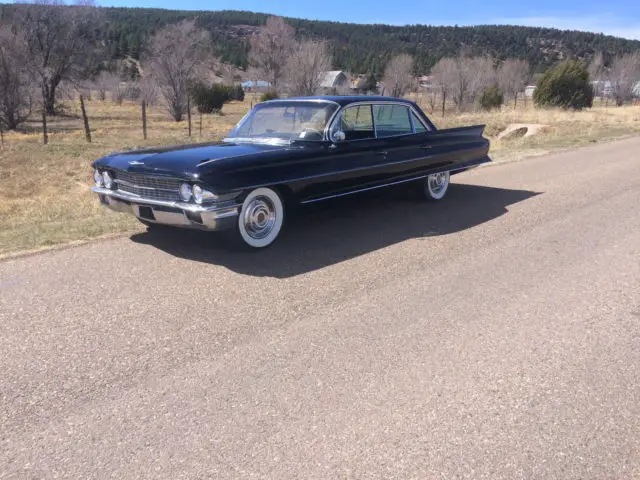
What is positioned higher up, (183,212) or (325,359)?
(183,212)

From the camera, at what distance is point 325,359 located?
11.1 feet

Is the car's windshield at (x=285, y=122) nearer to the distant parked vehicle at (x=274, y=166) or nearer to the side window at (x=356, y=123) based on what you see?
the distant parked vehicle at (x=274, y=166)

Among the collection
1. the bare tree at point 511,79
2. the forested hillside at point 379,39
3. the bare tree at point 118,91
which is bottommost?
the bare tree at point 118,91

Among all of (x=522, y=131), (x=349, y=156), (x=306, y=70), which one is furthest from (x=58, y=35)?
(x=349, y=156)

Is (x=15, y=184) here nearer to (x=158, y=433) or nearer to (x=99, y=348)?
(x=99, y=348)

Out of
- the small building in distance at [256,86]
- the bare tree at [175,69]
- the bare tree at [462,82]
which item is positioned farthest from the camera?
the small building in distance at [256,86]

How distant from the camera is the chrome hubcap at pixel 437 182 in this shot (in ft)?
25.4

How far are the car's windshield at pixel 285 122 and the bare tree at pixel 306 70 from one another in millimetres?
40693


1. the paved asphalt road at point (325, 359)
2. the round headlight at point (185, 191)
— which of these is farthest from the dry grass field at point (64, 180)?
the round headlight at point (185, 191)

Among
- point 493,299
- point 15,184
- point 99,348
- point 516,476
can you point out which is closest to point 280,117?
point 493,299

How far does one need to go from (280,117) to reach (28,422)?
14.3 ft

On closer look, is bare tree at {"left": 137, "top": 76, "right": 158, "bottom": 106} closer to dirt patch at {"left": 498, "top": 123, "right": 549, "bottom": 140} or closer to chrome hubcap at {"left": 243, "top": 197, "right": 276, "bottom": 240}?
dirt patch at {"left": 498, "top": 123, "right": 549, "bottom": 140}

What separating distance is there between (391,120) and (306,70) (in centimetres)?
4126

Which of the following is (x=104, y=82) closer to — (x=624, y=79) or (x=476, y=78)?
(x=476, y=78)
